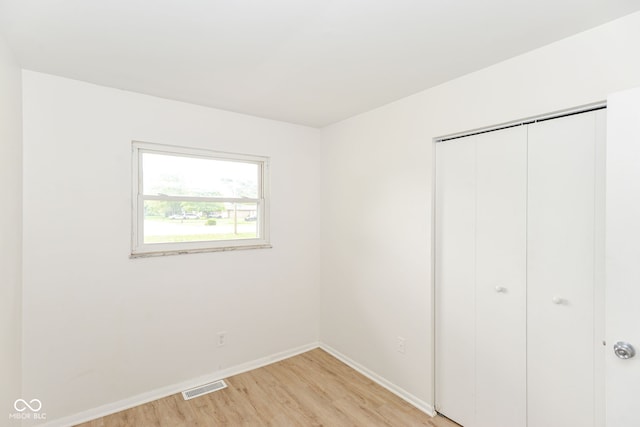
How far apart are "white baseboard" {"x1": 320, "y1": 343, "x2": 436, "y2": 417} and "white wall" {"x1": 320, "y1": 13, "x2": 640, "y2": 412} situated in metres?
0.04

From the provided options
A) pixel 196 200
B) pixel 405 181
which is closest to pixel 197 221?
pixel 196 200

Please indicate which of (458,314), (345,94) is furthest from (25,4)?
(458,314)

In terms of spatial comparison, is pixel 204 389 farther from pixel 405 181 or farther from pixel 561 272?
pixel 561 272

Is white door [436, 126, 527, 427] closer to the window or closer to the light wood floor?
the light wood floor

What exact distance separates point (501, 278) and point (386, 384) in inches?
55.5

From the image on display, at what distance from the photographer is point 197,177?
9.16 ft

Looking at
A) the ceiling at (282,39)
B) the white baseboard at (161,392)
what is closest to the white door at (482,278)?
the ceiling at (282,39)

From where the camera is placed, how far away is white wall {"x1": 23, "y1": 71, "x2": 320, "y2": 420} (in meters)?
2.08

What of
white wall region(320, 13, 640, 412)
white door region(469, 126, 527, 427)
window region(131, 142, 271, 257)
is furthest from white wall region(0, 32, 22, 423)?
white door region(469, 126, 527, 427)

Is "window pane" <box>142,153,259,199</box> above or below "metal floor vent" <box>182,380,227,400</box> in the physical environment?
above

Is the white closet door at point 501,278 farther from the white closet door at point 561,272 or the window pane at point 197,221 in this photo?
the window pane at point 197,221

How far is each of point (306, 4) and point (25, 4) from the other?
1298 mm

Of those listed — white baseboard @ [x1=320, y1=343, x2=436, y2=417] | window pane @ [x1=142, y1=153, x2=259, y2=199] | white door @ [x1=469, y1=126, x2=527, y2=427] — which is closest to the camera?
white door @ [x1=469, y1=126, x2=527, y2=427]

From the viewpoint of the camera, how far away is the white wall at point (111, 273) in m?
2.08
